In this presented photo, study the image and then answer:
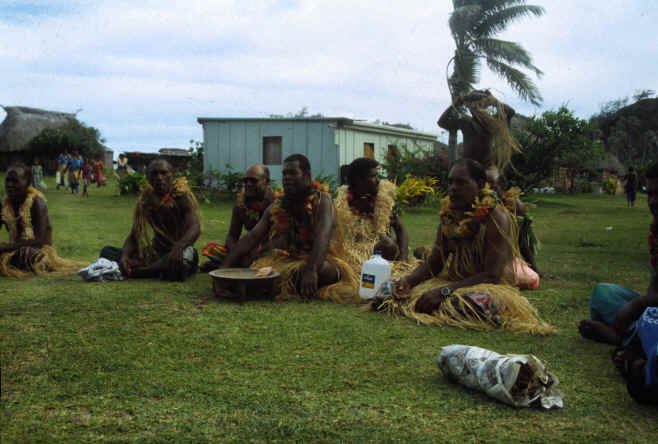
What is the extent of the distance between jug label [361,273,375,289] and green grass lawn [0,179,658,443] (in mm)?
412

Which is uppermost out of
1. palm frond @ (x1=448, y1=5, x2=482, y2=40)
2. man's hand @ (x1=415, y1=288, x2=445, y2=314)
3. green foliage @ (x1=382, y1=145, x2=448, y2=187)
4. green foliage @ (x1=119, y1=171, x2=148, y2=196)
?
palm frond @ (x1=448, y1=5, x2=482, y2=40)

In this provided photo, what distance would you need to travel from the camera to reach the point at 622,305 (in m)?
3.34

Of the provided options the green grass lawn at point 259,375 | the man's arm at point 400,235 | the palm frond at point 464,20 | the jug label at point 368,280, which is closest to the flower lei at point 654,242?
the green grass lawn at point 259,375

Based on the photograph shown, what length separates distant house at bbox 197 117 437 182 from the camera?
54.0 feet

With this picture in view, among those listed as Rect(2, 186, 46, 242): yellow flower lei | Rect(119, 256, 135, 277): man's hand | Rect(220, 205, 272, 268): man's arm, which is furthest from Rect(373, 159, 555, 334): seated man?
Rect(2, 186, 46, 242): yellow flower lei

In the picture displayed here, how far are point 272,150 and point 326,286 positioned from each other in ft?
42.2

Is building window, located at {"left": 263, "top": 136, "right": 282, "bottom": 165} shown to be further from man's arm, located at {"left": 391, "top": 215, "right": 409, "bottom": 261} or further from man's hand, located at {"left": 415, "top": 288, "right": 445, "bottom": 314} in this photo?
man's hand, located at {"left": 415, "top": 288, "right": 445, "bottom": 314}

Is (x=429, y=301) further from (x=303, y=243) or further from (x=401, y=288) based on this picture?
(x=303, y=243)

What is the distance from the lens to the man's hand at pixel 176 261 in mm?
5062

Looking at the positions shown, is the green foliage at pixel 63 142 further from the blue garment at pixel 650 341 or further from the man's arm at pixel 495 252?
the blue garment at pixel 650 341

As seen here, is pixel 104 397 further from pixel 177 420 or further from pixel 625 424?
pixel 625 424

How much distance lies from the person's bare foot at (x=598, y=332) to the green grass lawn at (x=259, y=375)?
6 centimetres

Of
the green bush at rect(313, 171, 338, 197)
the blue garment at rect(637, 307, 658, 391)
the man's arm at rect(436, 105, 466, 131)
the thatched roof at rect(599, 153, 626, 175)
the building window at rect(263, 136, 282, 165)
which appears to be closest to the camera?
the blue garment at rect(637, 307, 658, 391)

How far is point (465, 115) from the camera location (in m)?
6.09
